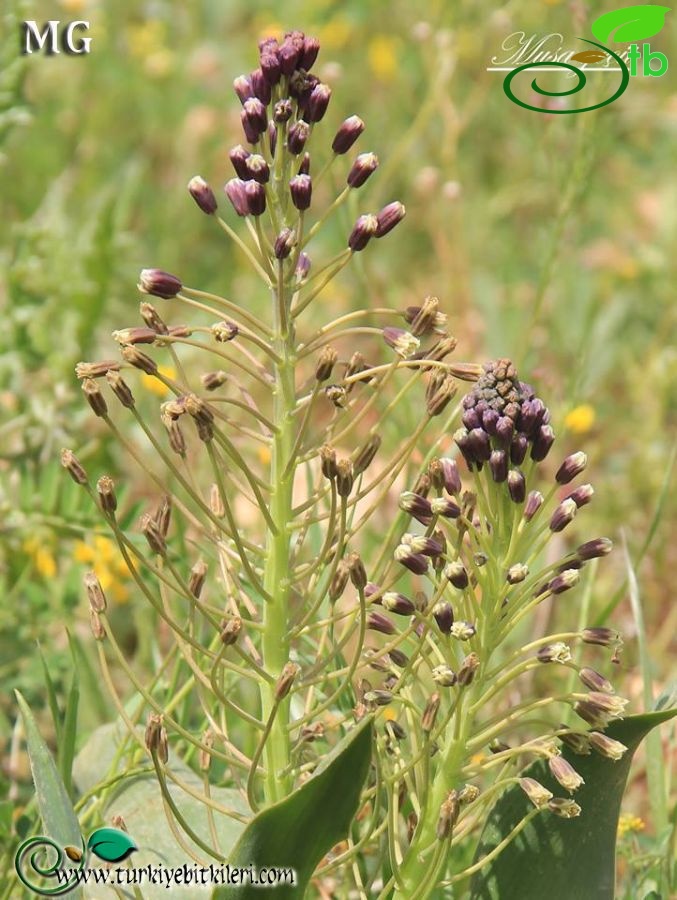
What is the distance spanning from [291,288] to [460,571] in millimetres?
514

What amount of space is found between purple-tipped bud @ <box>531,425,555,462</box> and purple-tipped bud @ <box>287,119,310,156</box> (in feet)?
1.77

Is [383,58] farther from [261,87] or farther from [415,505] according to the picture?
[415,505]

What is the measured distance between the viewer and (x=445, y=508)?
1.88 metres

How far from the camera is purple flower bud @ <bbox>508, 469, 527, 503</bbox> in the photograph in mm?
1867

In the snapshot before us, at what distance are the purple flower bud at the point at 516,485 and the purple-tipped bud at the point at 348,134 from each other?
22.3 inches

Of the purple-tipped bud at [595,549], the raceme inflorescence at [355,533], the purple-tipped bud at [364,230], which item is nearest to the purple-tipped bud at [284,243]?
the raceme inflorescence at [355,533]

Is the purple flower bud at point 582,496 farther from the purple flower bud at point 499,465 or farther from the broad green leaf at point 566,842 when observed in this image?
the broad green leaf at point 566,842

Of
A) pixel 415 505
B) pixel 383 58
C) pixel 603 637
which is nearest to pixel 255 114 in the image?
pixel 415 505

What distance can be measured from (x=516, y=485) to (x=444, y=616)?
22 cm

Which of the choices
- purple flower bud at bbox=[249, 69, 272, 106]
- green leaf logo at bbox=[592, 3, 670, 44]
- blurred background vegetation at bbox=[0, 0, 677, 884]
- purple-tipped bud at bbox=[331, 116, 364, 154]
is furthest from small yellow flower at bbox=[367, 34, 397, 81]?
purple flower bud at bbox=[249, 69, 272, 106]

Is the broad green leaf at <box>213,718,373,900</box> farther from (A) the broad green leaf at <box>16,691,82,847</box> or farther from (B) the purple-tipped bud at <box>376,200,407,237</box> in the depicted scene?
(B) the purple-tipped bud at <box>376,200,407,237</box>

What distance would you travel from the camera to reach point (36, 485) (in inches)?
133

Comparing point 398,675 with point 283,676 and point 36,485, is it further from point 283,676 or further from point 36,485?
point 36,485

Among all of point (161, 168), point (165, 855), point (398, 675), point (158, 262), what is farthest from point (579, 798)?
point (161, 168)
